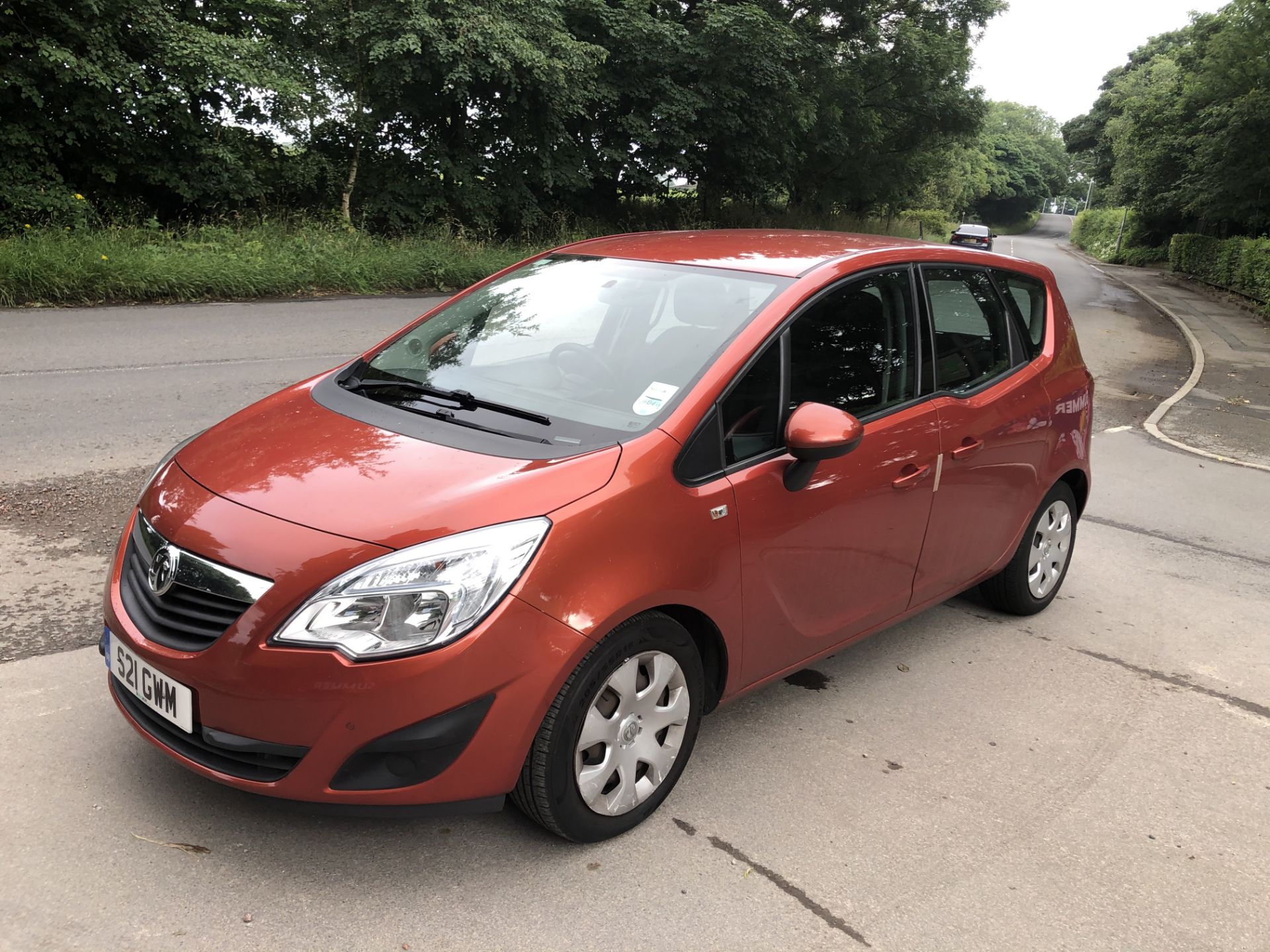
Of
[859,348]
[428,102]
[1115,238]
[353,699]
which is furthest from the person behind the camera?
[1115,238]

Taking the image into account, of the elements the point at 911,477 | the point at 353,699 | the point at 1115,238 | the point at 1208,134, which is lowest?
the point at 353,699

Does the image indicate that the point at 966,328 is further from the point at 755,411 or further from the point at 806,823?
the point at 806,823

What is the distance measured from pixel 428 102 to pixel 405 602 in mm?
19265

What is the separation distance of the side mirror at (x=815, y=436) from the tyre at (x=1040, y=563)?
190 cm

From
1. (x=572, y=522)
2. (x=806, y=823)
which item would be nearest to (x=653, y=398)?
(x=572, y=522)

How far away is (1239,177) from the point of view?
1064 inches

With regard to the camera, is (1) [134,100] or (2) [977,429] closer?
(2) [977,429]

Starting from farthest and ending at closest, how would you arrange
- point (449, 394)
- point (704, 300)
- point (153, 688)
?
1. point (704, 300)
2. point (449, 394)
3. point (153, 688)

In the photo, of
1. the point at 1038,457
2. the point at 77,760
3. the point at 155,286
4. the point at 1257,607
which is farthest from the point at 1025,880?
the point at 155,286

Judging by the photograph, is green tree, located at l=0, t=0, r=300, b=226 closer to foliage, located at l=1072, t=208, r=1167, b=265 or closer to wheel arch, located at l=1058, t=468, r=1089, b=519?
wheel arch, located at l=1058, t=468, r=1089, b=519

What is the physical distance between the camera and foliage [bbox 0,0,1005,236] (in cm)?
1477

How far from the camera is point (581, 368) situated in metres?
3.36

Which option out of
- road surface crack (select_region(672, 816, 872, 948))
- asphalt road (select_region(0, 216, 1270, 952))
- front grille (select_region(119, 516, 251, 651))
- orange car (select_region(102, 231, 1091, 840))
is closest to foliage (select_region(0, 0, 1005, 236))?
asphalt road (select_region(0, 216, 1270, 952))

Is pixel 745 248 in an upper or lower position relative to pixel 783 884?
upper
